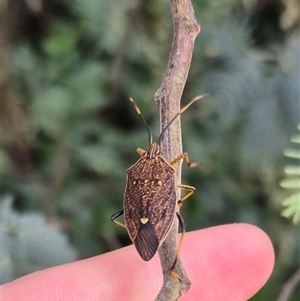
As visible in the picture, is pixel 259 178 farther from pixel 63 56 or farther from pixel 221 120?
pixel 63 56

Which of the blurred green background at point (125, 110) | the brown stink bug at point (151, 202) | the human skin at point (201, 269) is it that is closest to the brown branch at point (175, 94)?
the brown stink bug at point (151, 202)

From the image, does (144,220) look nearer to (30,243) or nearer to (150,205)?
(150,205)

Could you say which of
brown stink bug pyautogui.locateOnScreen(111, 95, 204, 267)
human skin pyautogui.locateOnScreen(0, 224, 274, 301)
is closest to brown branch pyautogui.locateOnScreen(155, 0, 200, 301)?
brown stink bug pyautogui.locateOnScreen(111, 95, 204, 267)

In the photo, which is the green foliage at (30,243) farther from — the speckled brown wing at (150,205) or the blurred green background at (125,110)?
the speckled brown wing at (150,205)

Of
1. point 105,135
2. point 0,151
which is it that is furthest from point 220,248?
point 0,151

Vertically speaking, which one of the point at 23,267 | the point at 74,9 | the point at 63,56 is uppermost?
the point at 74,9
